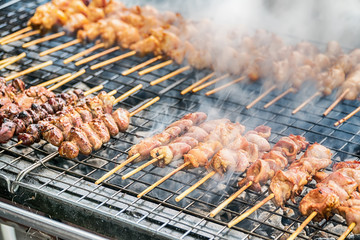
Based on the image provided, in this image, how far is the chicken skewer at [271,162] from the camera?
3.75 metres

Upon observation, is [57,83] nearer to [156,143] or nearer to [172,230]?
[156,143]

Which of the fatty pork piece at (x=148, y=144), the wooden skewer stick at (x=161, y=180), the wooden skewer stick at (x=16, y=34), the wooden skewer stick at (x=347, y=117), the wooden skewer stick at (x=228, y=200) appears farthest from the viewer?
the wooden skewer stick at (x=16, y=34)

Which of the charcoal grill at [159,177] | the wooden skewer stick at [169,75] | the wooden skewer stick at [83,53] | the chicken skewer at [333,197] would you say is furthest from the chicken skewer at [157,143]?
the wooden skewer stick at [83,53]

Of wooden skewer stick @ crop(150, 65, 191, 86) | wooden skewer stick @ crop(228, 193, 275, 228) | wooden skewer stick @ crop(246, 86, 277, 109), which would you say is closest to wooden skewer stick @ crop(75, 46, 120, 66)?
wooden skewer stick @ crop(150, 65, 191, 86)

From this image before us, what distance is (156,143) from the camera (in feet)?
13.6

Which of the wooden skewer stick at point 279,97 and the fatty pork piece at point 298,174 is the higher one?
the wooden skewer stick at point 279,97

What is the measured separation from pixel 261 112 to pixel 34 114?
2.35 metres

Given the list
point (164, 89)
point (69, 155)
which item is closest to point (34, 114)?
point (69, 155)

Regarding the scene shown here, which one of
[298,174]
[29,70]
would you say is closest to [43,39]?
[29,70]

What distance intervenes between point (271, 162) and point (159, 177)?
3.19 ft

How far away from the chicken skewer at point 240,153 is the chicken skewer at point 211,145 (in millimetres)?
71

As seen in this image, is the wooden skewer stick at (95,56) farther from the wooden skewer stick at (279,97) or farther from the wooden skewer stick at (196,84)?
the wooden skewer stick at (279,97)

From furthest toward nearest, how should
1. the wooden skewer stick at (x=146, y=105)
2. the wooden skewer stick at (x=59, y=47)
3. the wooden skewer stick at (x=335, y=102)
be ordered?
the wooden skewer stick at (x=59, y=47) → the wooden skewer stick at (x=335, y=102) → the wooden skewer stick at (x=146, y=105)

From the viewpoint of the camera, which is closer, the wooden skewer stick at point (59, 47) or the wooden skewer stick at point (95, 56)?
the wooden skewer stick at point (95, 56)
